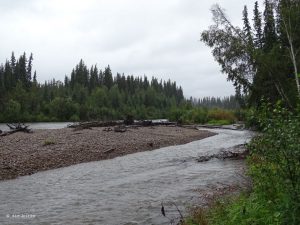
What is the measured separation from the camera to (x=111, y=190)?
46.3ft

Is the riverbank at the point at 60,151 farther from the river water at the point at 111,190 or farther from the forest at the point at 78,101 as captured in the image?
the forest at the point at 78,101

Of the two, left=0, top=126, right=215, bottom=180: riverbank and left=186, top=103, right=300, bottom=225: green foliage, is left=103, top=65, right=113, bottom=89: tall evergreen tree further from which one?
left=186, top=103, right=300, bottom=225: green foliage

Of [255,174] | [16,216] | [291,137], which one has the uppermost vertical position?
[291,137]

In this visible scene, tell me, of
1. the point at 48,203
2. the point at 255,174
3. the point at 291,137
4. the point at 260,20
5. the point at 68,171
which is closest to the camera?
the point at 291,137

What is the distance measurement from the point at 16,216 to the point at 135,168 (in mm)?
9003

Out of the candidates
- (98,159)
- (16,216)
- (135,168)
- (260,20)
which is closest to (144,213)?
(16,216)

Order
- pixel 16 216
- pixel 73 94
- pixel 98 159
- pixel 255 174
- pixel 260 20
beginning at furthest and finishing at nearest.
Result: pixel 73 94, pixel 260 20, pixel 98 159, pixel 16 216, pixel 255 174

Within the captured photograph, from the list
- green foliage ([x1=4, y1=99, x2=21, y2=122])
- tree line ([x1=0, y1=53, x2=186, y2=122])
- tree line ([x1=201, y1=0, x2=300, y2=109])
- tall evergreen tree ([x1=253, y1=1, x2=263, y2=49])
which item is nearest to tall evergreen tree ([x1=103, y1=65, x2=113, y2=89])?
tree line ([x1=0, y1=53, x2=186, y2=122])

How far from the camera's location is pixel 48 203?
12.2 meters

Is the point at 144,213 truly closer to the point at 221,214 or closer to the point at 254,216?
the point at 221,214

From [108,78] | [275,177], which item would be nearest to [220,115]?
[275,177]

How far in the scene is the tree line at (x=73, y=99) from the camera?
110 meters

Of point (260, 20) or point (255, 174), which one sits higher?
point (260, 20)

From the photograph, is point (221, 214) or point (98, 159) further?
point (98, 159)
